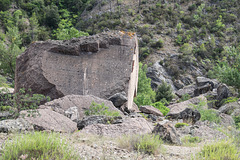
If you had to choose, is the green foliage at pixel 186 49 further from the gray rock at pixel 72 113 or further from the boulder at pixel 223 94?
the gray rock at pixel 72 113

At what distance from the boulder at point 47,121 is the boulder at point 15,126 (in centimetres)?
21

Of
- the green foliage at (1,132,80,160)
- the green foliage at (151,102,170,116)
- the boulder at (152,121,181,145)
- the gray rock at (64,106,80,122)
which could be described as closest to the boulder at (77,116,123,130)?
the gray rock at (64,106,80,122)

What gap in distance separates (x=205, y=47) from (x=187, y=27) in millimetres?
6681

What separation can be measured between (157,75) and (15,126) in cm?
3135

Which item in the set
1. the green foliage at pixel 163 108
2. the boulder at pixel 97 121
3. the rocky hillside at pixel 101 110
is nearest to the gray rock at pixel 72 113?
the rocky hillside at pixel 101 110

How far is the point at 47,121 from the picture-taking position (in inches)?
214

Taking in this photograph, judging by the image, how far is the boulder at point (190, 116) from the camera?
26.6 feet

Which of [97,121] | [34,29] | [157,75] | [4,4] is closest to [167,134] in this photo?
[97,121]

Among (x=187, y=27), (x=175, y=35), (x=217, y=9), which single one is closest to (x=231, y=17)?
(x=217, y=9)

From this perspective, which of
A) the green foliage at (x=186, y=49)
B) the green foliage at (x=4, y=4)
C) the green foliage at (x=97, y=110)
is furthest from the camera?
the green foliage at (x=4, y=4)

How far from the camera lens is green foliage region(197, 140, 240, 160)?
359 cm

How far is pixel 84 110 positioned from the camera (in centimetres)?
741

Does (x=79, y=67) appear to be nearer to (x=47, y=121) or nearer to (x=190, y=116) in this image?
(x=190, y=116)

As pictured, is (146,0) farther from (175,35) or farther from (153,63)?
(153,63)
